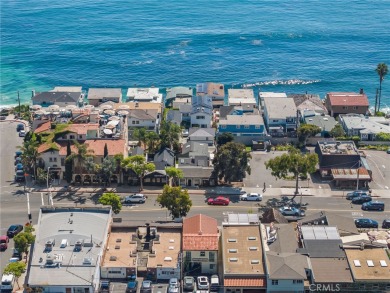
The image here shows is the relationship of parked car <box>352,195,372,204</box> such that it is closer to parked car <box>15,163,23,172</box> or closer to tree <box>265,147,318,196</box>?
tree <box>265,147,318,196</box>

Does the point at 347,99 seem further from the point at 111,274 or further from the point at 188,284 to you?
the point at 111,274

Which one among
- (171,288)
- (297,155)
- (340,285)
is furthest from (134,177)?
(340,285)

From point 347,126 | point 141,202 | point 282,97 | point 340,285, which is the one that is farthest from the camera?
point 282,97

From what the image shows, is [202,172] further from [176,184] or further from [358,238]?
[358,238]

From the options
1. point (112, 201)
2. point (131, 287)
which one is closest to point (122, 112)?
point (112, 201)

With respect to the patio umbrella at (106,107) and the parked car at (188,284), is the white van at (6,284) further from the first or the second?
the patio umbrella at (106,107)

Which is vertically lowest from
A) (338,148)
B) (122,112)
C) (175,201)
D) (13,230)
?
(13,230)

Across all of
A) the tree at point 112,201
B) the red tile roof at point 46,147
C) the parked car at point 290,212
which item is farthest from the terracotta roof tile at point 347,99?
the tree at point 112,201
